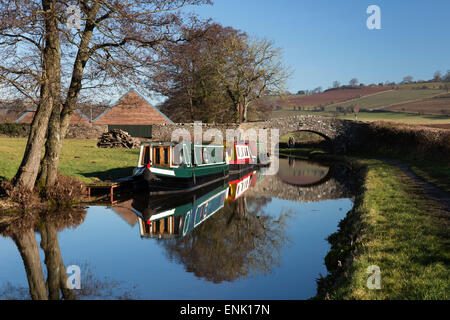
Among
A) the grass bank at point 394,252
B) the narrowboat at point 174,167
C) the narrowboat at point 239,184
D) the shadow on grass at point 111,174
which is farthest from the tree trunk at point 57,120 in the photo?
the grass bank at point 394,252

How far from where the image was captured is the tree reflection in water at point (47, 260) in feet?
Answer: 18.6

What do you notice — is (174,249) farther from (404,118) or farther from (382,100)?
(382,100)

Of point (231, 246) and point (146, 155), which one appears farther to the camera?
point (146, 155)

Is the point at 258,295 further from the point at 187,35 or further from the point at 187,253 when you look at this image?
the point at 187,35

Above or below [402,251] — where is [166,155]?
above

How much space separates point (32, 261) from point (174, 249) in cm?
267

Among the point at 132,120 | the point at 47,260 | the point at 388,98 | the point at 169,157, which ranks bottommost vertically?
the point at 47,260

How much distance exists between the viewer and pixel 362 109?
67.2 meters

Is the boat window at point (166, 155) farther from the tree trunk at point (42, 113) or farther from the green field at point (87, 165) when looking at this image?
the tree trunk at point (42, 113)

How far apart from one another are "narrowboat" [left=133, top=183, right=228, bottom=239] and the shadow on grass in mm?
2444

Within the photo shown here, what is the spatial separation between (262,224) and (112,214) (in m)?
4.17

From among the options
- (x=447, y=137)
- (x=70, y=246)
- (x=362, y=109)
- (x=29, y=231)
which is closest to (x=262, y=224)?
(x=70, y=246)

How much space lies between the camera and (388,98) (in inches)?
2832

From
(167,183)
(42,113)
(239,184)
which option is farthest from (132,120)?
(42,113)
